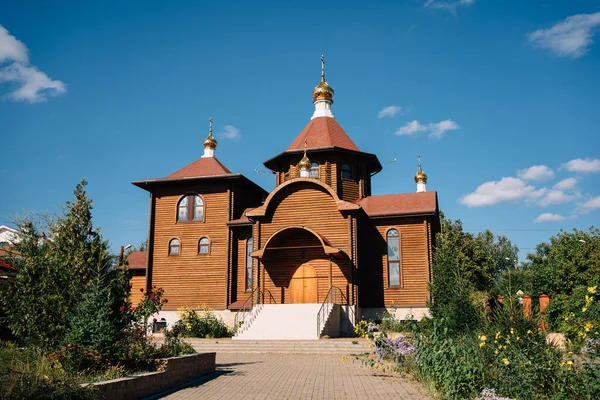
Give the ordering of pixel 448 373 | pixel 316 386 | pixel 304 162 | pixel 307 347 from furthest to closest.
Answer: pixel 304 162 → pixel 307 347 → pixel 316 386 → pixel 448 373

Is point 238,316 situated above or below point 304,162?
below

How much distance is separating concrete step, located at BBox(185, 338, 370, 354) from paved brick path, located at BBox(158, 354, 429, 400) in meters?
2.04

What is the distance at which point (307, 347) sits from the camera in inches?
591

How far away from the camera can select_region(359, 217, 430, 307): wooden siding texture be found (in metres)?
19.5

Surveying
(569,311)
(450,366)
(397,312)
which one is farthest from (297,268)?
(450,366)

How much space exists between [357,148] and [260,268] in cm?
725

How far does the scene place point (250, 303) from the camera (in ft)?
67.4

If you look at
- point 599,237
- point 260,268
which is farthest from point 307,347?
point 599,237

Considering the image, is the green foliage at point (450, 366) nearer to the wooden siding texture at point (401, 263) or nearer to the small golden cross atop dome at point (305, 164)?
the wooden siding texture at point (401, 263)

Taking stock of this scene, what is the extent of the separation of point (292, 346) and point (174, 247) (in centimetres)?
927

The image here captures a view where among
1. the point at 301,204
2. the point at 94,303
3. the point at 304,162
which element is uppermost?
the point at 304,162

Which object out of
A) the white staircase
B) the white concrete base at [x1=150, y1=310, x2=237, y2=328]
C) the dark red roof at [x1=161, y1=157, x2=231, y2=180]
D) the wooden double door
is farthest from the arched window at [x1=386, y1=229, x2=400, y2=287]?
the dark red roof at [x1=161, y1=157, x2=231, y2=180]

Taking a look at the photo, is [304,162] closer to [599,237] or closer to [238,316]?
[238,316]

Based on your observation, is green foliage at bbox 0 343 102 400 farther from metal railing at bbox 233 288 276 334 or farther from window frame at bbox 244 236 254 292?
window frame at bbox 244 236 254 292
